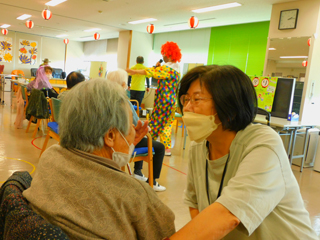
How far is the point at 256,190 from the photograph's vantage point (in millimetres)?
715

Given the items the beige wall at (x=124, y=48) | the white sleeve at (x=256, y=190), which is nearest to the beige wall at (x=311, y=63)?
the white sleeve at (x=256, y=190)


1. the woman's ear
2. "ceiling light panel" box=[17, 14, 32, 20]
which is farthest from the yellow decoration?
the woman's ear

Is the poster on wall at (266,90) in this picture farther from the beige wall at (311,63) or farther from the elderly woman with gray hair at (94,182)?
the elderly woman with gray hair at (94,182)

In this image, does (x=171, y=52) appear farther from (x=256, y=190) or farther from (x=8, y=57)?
(x=8, y=57)

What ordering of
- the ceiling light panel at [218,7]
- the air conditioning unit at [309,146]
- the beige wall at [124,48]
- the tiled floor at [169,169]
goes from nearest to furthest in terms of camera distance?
1. the tiled floor at [169,169]
2. the air conditioning unit at [309,146]
3. the ceiling light panel at [218,7]
4. the beige wall at [124,48]

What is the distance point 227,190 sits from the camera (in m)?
0.74

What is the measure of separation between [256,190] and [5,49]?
16.4 metres

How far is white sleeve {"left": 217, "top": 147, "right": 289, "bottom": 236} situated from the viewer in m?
0.70

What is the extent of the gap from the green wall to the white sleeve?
6.63m

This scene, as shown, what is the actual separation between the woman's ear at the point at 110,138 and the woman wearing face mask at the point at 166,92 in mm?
2755

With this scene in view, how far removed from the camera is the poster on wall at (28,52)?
14711mm

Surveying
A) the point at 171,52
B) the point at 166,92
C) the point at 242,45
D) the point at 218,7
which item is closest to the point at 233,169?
the point at 166,92

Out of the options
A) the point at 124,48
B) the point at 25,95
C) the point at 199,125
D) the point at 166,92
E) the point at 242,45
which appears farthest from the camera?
the point at 124,48

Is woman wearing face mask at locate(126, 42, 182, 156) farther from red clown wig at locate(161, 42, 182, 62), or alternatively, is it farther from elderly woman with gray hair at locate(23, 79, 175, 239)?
elderly woman with gray hair at locate(23, 79, 175, 239)
